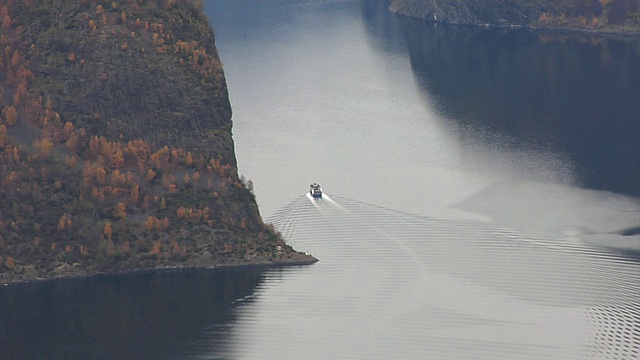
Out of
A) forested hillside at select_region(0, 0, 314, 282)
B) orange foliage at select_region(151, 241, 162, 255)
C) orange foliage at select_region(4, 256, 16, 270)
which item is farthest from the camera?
forested hillside at select_region(0, 0, 314, 282)

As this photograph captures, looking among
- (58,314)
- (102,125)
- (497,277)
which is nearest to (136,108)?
(102,125)

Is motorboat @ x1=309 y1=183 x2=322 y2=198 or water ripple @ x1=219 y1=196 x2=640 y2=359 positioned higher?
motorboat @ x1=309 y1=183 x2=322 y2=198

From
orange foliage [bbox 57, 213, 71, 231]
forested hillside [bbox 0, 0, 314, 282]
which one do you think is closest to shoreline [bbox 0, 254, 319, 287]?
forested hillside [bbox 0, 0, 314, 282]

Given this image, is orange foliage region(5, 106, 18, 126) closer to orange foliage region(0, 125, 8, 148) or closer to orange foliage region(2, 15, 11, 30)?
orange foliage region(0, 125, 8, 148)

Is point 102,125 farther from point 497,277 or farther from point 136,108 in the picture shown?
point 497,277

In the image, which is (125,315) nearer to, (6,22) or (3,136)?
(3,136)

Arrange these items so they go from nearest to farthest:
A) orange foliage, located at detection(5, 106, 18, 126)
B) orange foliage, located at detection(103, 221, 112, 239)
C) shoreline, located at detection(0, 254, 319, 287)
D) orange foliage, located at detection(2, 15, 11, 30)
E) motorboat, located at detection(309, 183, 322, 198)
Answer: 1. shoreline, located at detection(0, 254, 319, 287)
2. orange foliage, located at detection(103, 221, 112, 239)
3. orange foliage, located at detection(5, 106, 18, 126)
4. orange foliage, located at detection(2, 15, 11, 30)
5. motorboat, located at detection(309, 183, 322, 198)

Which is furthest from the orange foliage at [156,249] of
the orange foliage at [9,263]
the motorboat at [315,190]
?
the motorboat at [315,190]
